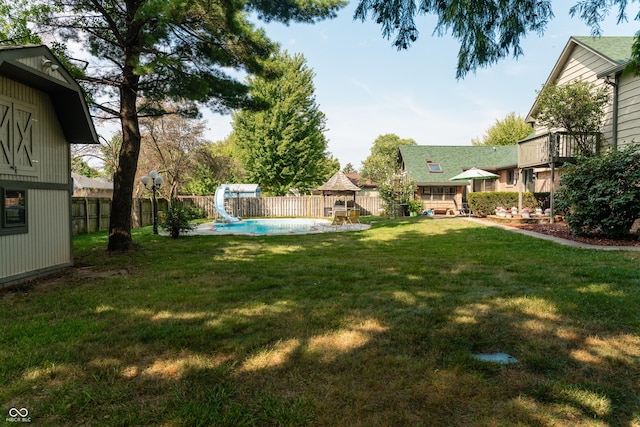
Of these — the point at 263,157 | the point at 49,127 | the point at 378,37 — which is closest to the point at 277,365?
the point at 378,37

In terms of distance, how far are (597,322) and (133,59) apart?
360 inches

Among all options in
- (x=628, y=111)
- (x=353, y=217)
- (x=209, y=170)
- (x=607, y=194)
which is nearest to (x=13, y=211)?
(x=607, y=194)

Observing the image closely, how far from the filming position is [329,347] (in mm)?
3059

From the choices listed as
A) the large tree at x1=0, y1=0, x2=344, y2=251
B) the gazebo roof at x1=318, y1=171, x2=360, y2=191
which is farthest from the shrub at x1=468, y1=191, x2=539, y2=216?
the large tree at x1=0, y1=0, x2=344, y2=251

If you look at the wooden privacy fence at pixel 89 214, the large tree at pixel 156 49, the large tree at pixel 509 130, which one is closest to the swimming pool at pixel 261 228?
the wooden privacy fence at pixel 89 214

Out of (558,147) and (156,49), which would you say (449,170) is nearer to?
(558,147)

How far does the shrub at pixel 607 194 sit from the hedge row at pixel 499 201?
7131mm

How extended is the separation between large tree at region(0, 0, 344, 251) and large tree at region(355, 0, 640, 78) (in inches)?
214

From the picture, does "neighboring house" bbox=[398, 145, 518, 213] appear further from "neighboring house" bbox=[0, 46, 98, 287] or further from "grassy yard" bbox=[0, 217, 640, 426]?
"neighboring house" bbox=[0, 46, 98, 287]

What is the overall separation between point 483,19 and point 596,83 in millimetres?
12722

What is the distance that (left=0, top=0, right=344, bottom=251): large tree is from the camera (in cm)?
813

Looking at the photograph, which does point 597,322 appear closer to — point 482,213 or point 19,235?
point 19,235

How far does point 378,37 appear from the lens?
4.06 m

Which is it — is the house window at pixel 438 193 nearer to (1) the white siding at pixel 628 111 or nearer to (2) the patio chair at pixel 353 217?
(2) the patio chair at pixel 353 217
